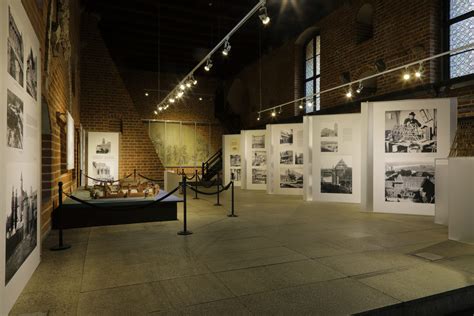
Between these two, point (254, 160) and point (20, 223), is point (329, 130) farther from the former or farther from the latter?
point (20, 223)

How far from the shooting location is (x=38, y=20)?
13.1 ft

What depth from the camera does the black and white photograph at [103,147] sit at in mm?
11656

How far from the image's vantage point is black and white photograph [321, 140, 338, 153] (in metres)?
8.67

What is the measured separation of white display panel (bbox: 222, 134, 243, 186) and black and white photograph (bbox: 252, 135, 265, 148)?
1.19 m

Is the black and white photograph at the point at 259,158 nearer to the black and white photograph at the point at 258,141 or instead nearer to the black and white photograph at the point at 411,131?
the black and white photograph at the point at 258,141

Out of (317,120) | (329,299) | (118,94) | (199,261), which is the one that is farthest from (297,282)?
(118,94)

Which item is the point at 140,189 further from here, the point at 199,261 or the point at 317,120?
the point at 317,120

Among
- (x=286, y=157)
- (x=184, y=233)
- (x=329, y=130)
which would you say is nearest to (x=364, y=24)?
(x=329, y=130)

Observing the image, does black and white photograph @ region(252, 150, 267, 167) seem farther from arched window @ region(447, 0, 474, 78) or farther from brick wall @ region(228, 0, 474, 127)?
arched window @ region(447, 0, 474, 78)

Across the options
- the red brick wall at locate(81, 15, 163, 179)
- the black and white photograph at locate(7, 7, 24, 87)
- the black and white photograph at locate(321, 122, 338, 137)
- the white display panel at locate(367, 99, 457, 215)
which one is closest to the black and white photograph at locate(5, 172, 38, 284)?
the black and white photograph at locate(7, 7, 24, 87)

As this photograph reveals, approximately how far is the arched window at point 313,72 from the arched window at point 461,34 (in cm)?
459

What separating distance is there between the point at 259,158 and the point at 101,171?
19.5ft

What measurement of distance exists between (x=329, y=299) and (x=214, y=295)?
100 centimetres

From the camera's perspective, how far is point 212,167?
16141mm
